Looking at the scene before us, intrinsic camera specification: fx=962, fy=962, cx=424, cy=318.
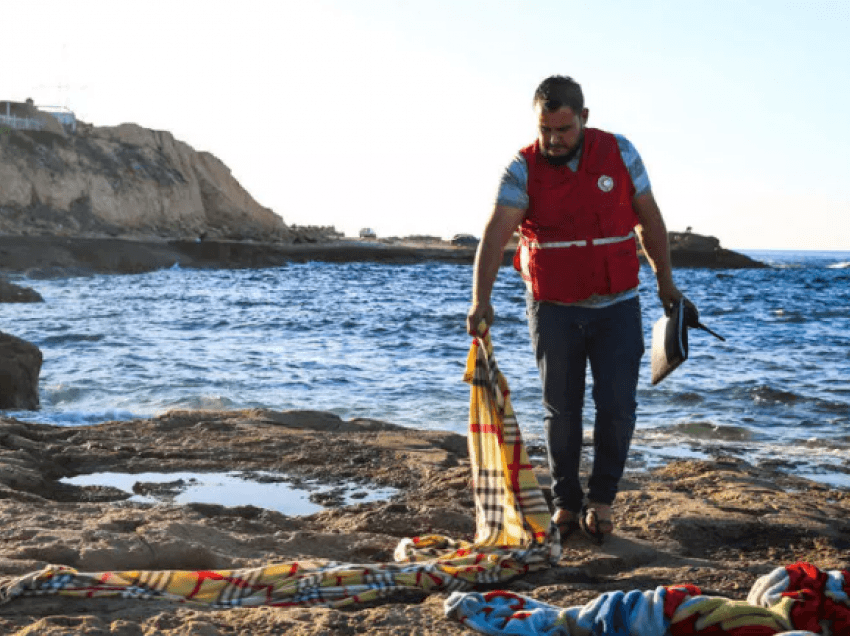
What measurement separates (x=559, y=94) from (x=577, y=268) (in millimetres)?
692

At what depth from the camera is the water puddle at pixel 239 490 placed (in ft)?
16.0

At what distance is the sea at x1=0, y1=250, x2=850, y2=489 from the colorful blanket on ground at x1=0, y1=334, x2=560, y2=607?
2.63 metres

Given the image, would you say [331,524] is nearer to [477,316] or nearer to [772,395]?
[477,316]

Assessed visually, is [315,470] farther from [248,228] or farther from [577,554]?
[248,228]

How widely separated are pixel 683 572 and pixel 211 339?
11.8 meters

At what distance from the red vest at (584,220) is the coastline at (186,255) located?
93.7 ft

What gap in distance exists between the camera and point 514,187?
12.7 ft

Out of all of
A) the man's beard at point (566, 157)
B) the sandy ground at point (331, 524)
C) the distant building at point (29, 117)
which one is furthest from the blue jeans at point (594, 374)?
the distant building at point (29, 117)

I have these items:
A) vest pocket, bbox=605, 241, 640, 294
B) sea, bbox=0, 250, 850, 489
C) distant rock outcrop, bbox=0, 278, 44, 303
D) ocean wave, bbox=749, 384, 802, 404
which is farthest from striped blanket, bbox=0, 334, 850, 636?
distant rock outcrop, bbox=0, 278, 44, 303

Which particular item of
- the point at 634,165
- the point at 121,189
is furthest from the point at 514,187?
the point at 121,189

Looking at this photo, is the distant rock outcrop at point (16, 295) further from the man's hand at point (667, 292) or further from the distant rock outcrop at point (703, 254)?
the distant rock outcrop at point (703, 254)

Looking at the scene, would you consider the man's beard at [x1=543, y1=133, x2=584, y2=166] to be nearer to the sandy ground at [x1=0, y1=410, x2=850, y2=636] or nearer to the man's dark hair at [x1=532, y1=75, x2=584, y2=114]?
the man's dark hair at [x1=532, y1=75, x2=584, y2=114]

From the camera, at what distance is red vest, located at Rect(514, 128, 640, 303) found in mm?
3836

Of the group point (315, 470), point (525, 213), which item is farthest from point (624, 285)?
point (315, 470)
